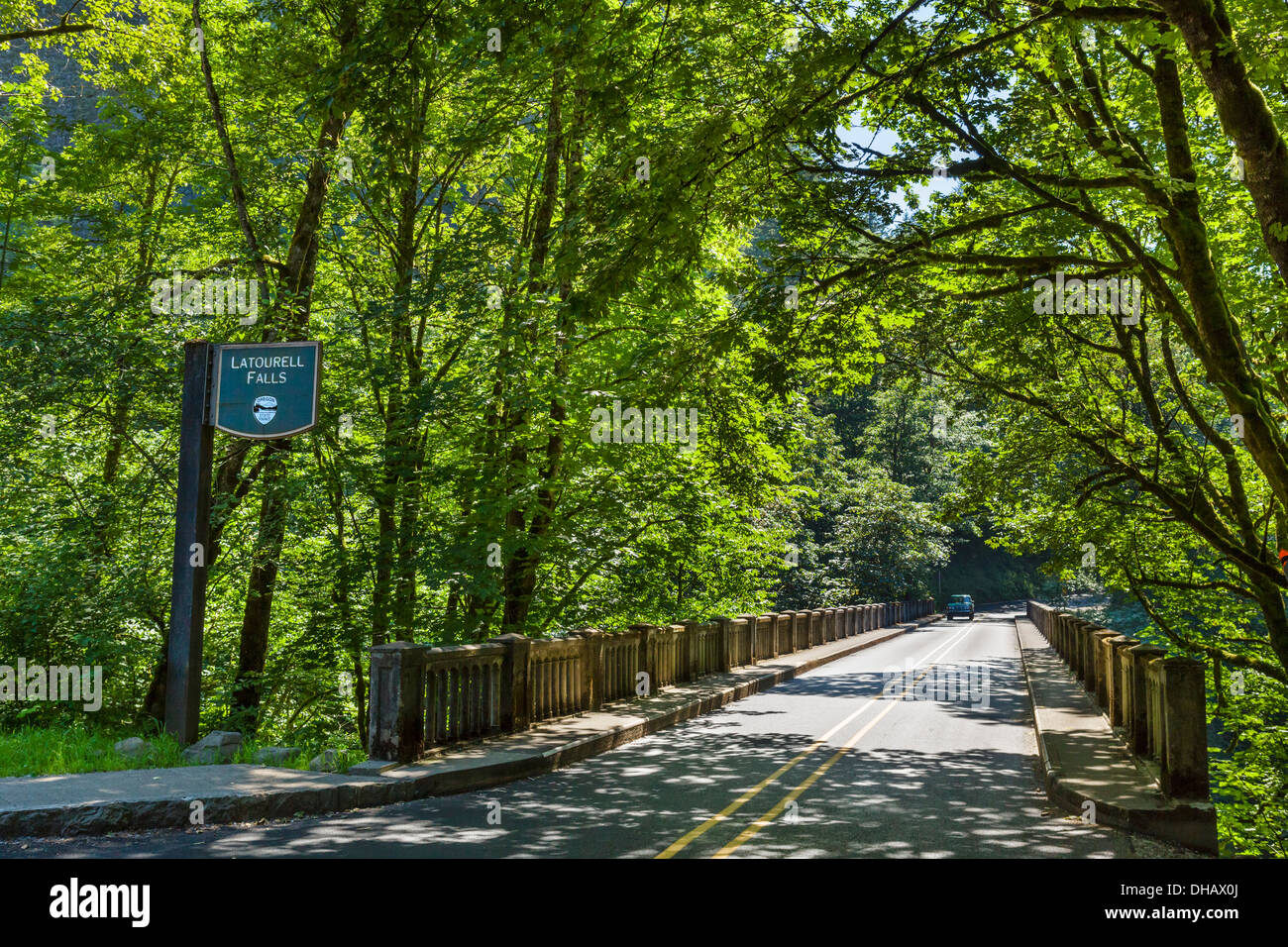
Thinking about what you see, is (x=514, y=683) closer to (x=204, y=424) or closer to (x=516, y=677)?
(x=516, y=677)

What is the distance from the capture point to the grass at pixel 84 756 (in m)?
8.42

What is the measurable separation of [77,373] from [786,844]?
10776 mm

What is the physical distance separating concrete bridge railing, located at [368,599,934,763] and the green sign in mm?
2450

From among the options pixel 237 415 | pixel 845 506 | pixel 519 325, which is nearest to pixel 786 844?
pixel 237 415

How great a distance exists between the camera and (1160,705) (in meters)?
9.20

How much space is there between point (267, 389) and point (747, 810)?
20.2ft

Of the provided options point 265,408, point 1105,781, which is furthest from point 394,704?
point 1105,781

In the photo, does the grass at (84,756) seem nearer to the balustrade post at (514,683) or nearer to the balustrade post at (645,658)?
the balustrade post at (514,683)

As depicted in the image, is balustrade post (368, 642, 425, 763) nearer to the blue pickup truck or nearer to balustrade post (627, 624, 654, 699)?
balustrade post (627, 624, 654, 699)

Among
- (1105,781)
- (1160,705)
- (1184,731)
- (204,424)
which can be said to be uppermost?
(204,424)

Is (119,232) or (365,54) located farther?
(119,232)

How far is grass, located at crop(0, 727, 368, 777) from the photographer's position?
8.42m

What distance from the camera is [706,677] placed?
2078 centimetres

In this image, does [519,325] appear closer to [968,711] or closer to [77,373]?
[77,373]
